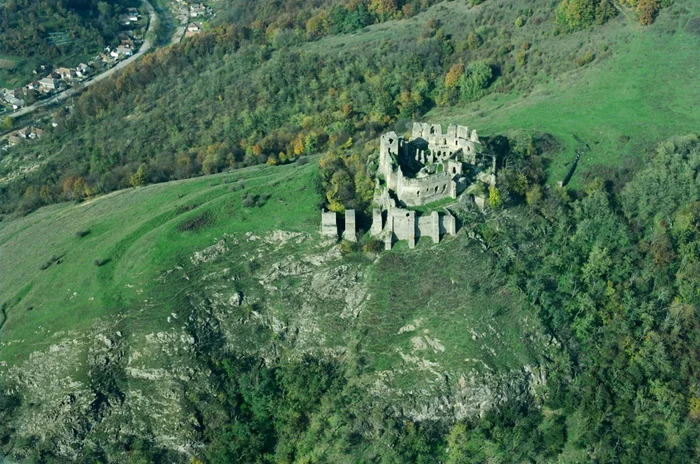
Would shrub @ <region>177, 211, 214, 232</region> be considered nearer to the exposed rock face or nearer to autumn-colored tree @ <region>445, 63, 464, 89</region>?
the exposed rock face

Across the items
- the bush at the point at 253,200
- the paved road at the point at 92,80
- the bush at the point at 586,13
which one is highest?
the bush at the point at 586,13

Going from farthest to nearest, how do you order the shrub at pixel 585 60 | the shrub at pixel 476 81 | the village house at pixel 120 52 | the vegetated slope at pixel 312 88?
the village house at pixel 120 52
the shrub at pixel 476 81
the shrub at pixel 585 60
the vegetated slope at pixel 312 88

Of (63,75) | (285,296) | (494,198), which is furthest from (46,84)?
(494,198)

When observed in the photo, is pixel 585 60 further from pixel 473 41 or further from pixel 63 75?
pixel 63 75

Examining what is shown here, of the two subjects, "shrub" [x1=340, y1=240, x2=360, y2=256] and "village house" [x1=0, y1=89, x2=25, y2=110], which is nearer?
"shrub" [x1=340, y1=240, x2=360, y2=256]

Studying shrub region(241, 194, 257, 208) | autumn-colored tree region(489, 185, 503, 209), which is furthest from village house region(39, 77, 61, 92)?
autumn-colored tree region(489, 185, 503, 209)

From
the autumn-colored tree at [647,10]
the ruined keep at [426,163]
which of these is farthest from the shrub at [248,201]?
the autumn-colored tree at [647,10]

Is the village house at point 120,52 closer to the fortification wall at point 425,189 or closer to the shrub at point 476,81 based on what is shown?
the shrub at point 476,81

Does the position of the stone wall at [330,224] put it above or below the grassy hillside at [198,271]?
above
